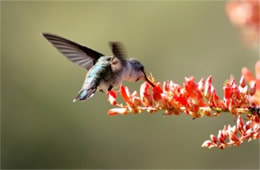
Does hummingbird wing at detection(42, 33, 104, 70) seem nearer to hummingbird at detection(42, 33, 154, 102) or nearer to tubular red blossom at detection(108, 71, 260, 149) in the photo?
hummingbird at detection(42, 33, 154, 102)

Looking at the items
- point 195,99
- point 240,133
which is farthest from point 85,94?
point 240,133

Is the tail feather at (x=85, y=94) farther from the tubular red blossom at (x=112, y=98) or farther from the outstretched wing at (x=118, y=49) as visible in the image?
the outstretched wing at (x=118, y=49)

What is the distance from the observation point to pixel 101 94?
10758 mm

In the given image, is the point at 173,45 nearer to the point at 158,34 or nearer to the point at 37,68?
the point at 158,34

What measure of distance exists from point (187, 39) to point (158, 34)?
774 mm

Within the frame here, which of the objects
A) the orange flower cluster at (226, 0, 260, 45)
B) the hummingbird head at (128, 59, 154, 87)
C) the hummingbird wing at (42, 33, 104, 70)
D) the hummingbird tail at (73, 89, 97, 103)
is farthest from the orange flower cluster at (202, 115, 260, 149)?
the orange flower cluster at (226, 0, 260, 45)

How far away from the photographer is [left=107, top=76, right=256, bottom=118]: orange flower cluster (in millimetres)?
2713

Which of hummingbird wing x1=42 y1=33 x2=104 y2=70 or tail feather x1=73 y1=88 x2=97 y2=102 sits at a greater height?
hummingbird wing x1=42 y1=33 x2=104 y2=70

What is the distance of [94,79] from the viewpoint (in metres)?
3.68

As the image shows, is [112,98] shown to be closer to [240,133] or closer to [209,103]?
[209,103]

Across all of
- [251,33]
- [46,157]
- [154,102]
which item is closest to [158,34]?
[46,157]

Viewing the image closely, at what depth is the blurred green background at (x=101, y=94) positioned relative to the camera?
33.1 ft

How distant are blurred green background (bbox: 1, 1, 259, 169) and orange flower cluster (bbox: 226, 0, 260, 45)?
445 cm

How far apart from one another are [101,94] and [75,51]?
6950mm
